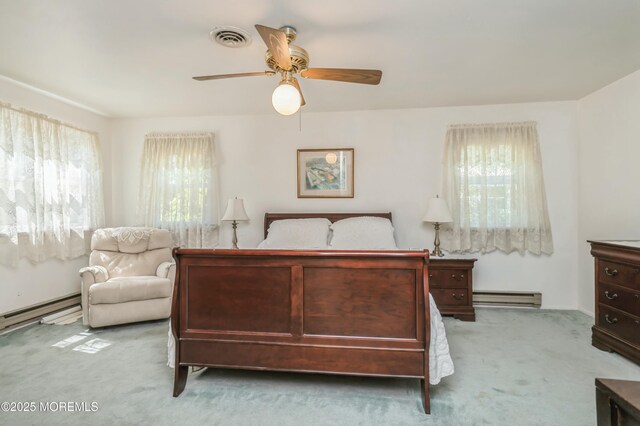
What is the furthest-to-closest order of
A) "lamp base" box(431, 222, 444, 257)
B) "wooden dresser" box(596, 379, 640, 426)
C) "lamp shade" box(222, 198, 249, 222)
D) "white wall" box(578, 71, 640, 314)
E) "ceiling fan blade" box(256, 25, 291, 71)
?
"lamp shade" box(222, 198, 249, 222), "lamp base" box(431, 222, 444, 257), "white wall" box(578, 71, 640, 314), "ceiling fan blade" box(256, 25, 291, 71), "wooden dresser" box(596, 379, 640, 426)

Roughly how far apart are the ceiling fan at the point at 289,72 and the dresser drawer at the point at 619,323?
264 centimetres

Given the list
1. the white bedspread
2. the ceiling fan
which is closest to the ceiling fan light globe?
the ceiling fan

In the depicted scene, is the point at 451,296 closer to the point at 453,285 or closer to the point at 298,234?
the point at 453,285

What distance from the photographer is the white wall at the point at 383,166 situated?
396 cm

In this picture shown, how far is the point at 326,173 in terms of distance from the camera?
4371mm

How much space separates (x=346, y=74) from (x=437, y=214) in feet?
7.01

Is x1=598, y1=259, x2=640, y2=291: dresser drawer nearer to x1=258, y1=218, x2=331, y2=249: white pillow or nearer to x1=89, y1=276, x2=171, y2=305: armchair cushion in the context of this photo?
x1=258, y1=218, x2=331, y2=249: white pillow

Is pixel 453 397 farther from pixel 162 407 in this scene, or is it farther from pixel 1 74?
pixel 1 74

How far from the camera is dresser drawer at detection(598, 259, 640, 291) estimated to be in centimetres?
251

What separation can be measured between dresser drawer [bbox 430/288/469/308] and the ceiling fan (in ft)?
7.91

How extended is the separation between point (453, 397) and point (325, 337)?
908 mm

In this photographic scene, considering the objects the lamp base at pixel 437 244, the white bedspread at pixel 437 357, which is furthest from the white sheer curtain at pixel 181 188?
the white bedspread at pixel 437 357

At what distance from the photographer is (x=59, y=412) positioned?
6.48 feet

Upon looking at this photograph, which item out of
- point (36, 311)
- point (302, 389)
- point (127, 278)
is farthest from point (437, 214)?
point (36, 311)
